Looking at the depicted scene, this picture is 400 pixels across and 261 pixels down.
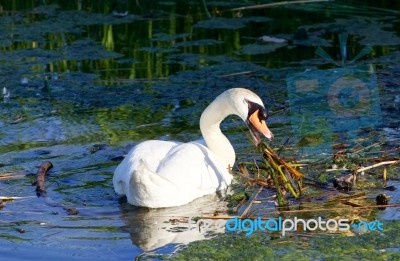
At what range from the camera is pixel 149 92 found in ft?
29.0

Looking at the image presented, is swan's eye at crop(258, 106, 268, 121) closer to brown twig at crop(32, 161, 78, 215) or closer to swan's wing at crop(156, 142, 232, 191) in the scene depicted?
swan's wing at crop(156, 142, 232, 191)

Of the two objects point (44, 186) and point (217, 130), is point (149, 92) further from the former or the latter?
point (44, 186)

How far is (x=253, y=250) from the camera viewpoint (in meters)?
5.20

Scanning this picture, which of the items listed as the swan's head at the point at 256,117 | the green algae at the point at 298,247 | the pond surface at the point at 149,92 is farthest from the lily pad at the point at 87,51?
the green algae at the point at 298,247

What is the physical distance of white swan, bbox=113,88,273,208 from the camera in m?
5.98

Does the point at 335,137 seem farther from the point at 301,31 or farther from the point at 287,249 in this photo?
the point at 301,31

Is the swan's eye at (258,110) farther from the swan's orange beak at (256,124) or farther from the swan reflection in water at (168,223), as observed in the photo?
the swan reflection in water at (168,223)

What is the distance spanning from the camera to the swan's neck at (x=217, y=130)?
265 inches

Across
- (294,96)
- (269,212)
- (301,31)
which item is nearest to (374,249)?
(269,212)

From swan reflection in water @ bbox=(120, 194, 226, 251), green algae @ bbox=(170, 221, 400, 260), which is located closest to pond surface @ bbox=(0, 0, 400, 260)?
swan reflection in water @ bbox=(120, 194, 226, 251)

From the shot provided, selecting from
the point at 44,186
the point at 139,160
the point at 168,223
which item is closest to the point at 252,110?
the point at 139,160

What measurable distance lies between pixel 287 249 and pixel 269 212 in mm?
628

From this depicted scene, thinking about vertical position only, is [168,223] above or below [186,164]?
below

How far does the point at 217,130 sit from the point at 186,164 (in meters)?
0.67
